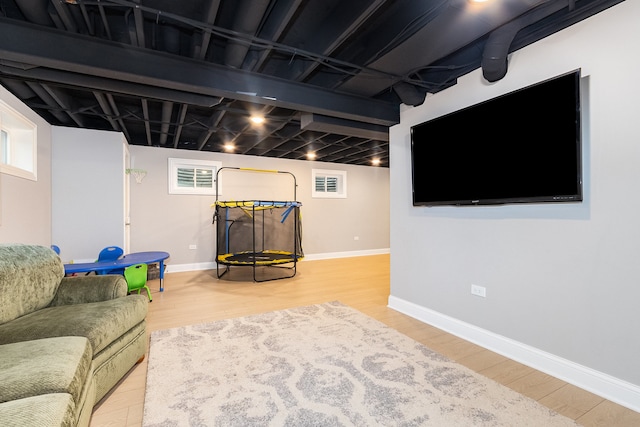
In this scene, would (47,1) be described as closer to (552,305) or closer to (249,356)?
(249,356)

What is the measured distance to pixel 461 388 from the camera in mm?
1967

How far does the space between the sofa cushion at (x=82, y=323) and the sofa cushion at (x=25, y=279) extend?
0.28 feet

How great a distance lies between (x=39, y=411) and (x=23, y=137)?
4.08 m

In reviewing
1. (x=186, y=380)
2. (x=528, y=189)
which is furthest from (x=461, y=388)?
(x=186, y=380)

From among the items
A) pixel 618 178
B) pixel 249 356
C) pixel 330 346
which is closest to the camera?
pixel 618 178

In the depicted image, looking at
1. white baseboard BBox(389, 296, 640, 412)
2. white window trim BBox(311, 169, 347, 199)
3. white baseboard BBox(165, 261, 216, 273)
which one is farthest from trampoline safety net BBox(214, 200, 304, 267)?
white baseboard BBox(389, 296, 640, 412)

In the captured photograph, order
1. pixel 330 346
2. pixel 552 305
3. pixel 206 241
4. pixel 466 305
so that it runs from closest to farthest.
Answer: pixel 552 305, pixel 330 346, pixel 466 305, pixel 206 241

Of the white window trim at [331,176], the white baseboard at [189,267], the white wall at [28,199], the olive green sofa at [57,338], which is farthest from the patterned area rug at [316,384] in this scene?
the white window trim at [331,176]

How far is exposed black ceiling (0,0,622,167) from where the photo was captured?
1970 millimetres

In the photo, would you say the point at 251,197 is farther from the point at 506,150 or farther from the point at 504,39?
the point at 504,39

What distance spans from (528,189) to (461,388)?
152 cm

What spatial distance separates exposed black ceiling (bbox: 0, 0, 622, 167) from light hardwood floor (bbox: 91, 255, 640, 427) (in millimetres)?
2327

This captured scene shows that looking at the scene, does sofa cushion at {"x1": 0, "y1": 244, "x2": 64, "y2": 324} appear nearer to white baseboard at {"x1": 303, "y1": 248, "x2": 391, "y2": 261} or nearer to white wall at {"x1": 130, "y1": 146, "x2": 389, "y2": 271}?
white wall at {"x1": 130, "y1": 146, "x2": 389, "y2": 271}

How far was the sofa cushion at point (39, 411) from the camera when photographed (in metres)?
0.97
